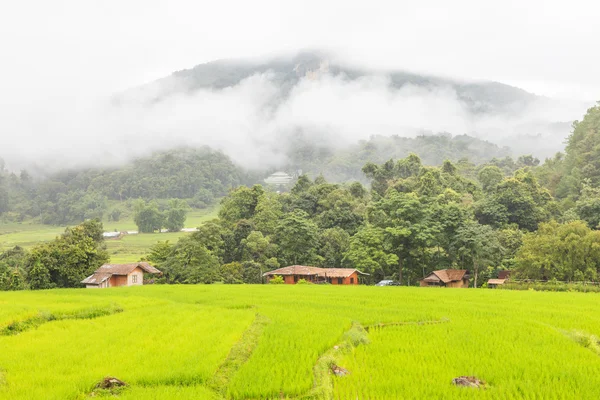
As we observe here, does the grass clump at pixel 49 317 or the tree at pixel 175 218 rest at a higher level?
the tree at pixel 175 218

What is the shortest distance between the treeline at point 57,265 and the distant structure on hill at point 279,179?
318 feet

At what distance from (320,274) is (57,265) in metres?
21.5

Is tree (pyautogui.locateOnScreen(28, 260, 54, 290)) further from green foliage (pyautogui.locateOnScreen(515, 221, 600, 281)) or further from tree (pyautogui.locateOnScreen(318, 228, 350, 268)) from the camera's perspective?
green foliage (pyautogui.locateOnScreen(515, 221, 600, 281))

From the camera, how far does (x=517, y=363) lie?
856 centimetres

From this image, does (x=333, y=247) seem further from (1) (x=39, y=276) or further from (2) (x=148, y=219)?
(2) (x=148, y=219)

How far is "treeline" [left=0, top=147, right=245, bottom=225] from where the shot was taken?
350 feet

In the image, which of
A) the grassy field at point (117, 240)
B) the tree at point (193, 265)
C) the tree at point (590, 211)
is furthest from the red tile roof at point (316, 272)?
the tree at point (590, 211)

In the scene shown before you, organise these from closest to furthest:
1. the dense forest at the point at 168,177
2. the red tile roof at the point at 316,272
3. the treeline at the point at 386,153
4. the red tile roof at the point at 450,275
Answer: the red tile roof at the point at 450,275, the red tile roof at the point at 316,272, the dense forest at the point at 168,177, the treeline at the point at 386,153

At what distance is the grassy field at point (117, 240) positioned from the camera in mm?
64375

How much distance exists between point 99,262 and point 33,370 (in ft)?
97.7

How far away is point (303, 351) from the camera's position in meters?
9.55

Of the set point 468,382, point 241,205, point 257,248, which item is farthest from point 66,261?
point 468,382

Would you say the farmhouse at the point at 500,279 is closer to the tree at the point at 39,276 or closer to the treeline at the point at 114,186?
the tree at the point at 39,276

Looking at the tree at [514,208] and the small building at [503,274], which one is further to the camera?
the tree at [514,208]
